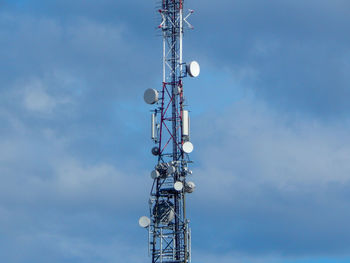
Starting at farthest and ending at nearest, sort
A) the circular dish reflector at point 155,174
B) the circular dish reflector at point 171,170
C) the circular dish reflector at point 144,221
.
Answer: the circular dish reflector at point 144,221 < the circular dish reflector at point 155,174 < the circular dish reflector at point 171,170

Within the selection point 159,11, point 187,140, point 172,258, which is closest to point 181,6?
point 159,11

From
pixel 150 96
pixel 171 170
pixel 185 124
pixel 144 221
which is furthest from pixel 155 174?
pixel 150 96

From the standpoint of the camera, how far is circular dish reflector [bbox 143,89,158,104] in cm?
18988

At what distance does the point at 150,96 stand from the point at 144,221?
1362cm

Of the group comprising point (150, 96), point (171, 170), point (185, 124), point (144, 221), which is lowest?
point (144, 221)

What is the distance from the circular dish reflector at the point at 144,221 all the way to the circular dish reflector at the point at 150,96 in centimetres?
1265

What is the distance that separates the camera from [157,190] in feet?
622

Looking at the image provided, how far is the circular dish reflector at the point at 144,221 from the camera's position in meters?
189

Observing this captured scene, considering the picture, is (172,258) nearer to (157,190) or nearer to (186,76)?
(157,190)

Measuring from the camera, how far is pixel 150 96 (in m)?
190

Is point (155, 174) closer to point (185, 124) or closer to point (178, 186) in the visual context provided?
point (178, 186)

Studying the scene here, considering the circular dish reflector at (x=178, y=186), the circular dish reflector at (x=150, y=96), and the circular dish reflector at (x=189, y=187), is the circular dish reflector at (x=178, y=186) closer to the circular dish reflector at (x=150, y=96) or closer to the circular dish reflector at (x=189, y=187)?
the circular dish reflector at (x=189, y=187)

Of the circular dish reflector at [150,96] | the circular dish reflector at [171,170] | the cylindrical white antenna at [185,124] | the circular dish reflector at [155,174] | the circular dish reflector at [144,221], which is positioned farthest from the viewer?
the circular dish reflector at [150,96]

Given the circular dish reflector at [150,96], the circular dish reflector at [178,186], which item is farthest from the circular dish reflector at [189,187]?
the circular dish reflector at [150,96]
